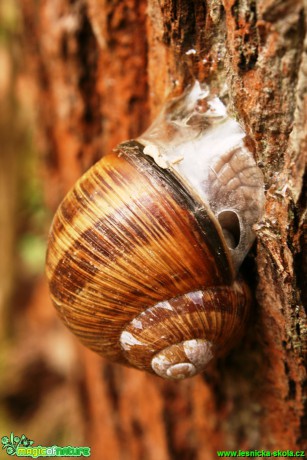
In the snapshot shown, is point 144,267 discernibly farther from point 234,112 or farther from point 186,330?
point 234,112

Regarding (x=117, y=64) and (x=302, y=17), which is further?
(x=117, y=64)

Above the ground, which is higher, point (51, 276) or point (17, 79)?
point (17, 79)

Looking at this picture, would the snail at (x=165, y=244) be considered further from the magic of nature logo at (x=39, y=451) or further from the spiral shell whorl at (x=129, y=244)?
the magic of nature logo at (x=39, y=451)

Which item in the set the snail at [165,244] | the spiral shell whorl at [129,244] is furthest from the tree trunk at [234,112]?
the spiral shell whorl at [129,244]

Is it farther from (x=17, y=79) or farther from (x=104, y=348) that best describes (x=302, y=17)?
(x=17, y=79)

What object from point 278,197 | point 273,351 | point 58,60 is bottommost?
point 273,351

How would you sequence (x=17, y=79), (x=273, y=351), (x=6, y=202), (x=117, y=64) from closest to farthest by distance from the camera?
(x=273, y=351) < (x=117, y=64) < (x=17, y=79) < (x=6, y=202)

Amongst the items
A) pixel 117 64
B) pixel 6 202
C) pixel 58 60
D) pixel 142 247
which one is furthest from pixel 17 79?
pixel 142 247
